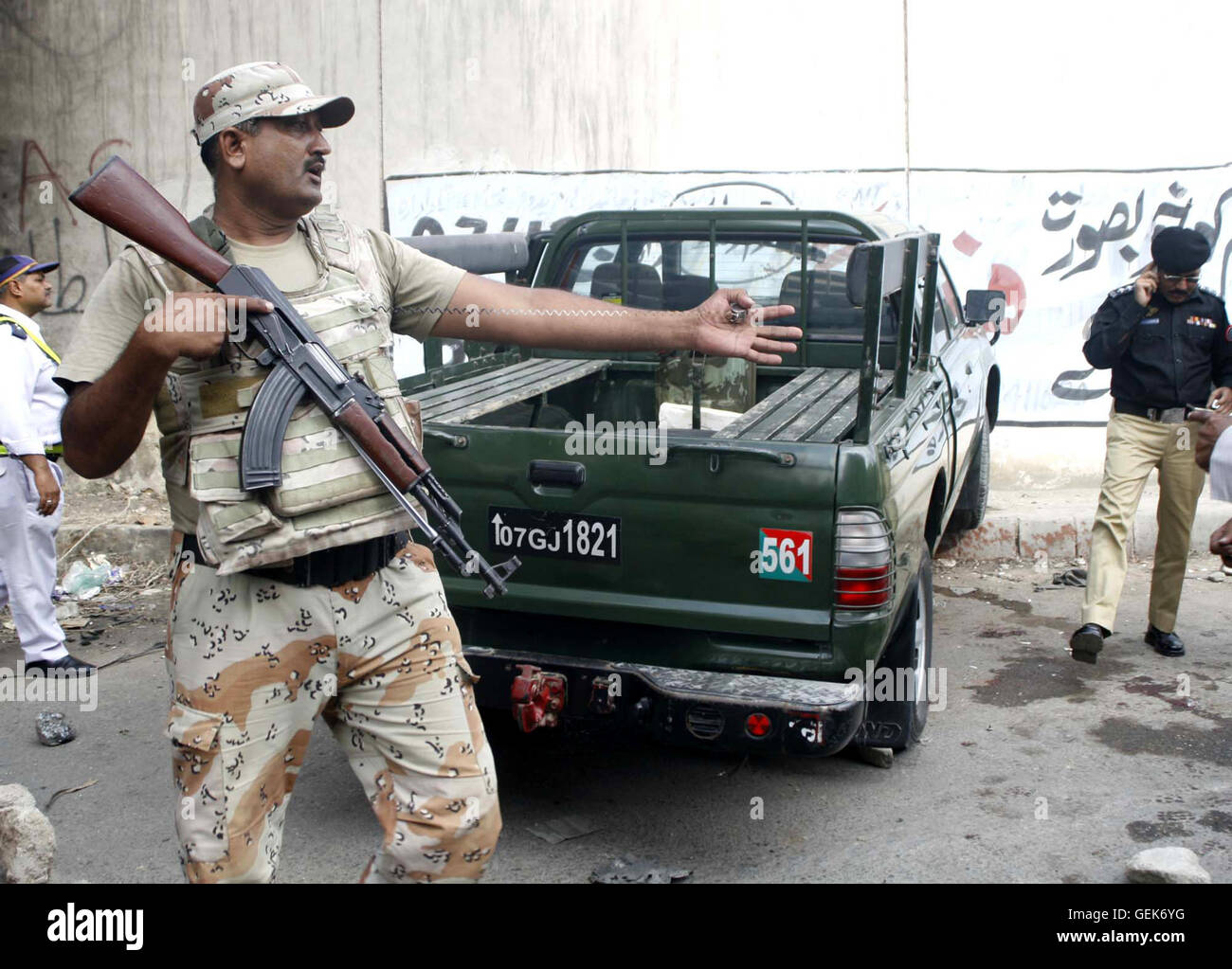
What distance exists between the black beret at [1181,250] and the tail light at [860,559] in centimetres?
258

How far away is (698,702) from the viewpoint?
10.8ft

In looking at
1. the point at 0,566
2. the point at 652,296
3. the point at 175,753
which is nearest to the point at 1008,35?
the point at 652,296

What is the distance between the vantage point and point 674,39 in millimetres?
7473

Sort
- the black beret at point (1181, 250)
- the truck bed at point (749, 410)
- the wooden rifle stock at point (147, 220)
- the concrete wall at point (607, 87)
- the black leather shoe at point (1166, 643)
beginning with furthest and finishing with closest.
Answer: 1. the concrete wall at point (607, 87)
2. the black leather shoe at point (1166, 643)
3. the black beret at point (1181, 250)
4. the truck bed at point (749, 410)
5. the wooden rifle stock at point (147, 220)

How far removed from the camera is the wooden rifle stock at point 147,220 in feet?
7.27

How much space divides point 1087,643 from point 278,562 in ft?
12.6

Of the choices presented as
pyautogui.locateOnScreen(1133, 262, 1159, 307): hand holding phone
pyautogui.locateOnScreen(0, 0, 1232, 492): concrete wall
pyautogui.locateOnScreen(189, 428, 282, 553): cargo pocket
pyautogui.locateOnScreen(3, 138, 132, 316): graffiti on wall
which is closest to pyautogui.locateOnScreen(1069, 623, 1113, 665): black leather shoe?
pyautogui.locateOnScreen(1133, 262, 1159, 307): hand holding phone

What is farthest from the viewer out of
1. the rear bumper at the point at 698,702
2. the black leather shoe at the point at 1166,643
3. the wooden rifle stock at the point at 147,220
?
the black leather shoe at the point at 1166,643

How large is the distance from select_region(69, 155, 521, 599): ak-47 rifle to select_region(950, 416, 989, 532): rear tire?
15.5 ft

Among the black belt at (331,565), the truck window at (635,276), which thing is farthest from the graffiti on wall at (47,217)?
the black belt at (331,565)

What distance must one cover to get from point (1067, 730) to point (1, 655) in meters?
4.59

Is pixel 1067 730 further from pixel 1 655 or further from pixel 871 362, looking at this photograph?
pixel 1 655

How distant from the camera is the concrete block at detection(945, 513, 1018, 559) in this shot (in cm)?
693

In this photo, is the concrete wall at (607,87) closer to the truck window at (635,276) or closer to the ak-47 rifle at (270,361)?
the truck window at (635,276)
